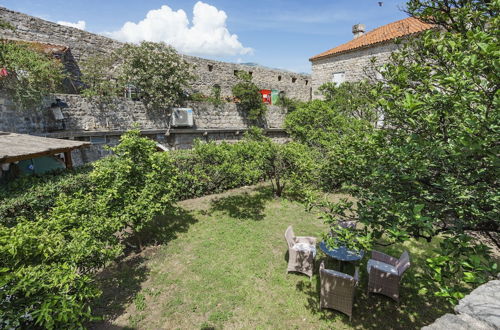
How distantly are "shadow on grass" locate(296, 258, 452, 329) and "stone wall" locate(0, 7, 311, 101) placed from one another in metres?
15.3

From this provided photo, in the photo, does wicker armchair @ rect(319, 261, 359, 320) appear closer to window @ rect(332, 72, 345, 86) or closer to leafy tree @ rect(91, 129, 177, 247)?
leafy tree @ rect(91, 129, 177, 247)

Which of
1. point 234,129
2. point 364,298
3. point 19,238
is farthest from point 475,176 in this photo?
point 234,129

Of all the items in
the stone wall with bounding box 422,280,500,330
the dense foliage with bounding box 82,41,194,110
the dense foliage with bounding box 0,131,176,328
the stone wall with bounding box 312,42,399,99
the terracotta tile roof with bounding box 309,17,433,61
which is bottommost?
the dense foliage with bounding box 0,131,176,328

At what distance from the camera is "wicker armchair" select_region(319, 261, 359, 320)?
449cm

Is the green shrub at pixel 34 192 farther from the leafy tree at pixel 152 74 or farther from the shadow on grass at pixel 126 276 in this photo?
the leafy tree at pixel 152 74

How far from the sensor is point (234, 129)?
15.7m

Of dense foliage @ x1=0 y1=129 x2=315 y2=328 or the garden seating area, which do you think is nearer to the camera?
dense foliage @ x1=0 y1=129 x2=315 y2=328

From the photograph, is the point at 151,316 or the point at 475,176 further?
the point at 151,316

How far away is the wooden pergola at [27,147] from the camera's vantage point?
5488 mm

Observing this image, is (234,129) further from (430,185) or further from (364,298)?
(430,185)

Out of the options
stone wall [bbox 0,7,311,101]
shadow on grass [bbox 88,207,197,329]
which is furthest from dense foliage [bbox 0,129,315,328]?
stone wall [bbox 0,7,311,101]

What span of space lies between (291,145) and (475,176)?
6.86 meters

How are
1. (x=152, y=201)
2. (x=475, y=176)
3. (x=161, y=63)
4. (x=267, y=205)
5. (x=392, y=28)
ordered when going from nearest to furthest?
1. (x=475, y=176)
2. (x=152, y=201)
3. (x=267, y=205)
4. (x=161, y=63)
5. (x=392, y=28)

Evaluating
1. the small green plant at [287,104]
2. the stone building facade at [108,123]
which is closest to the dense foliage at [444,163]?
the stone building facade at [108,123]
